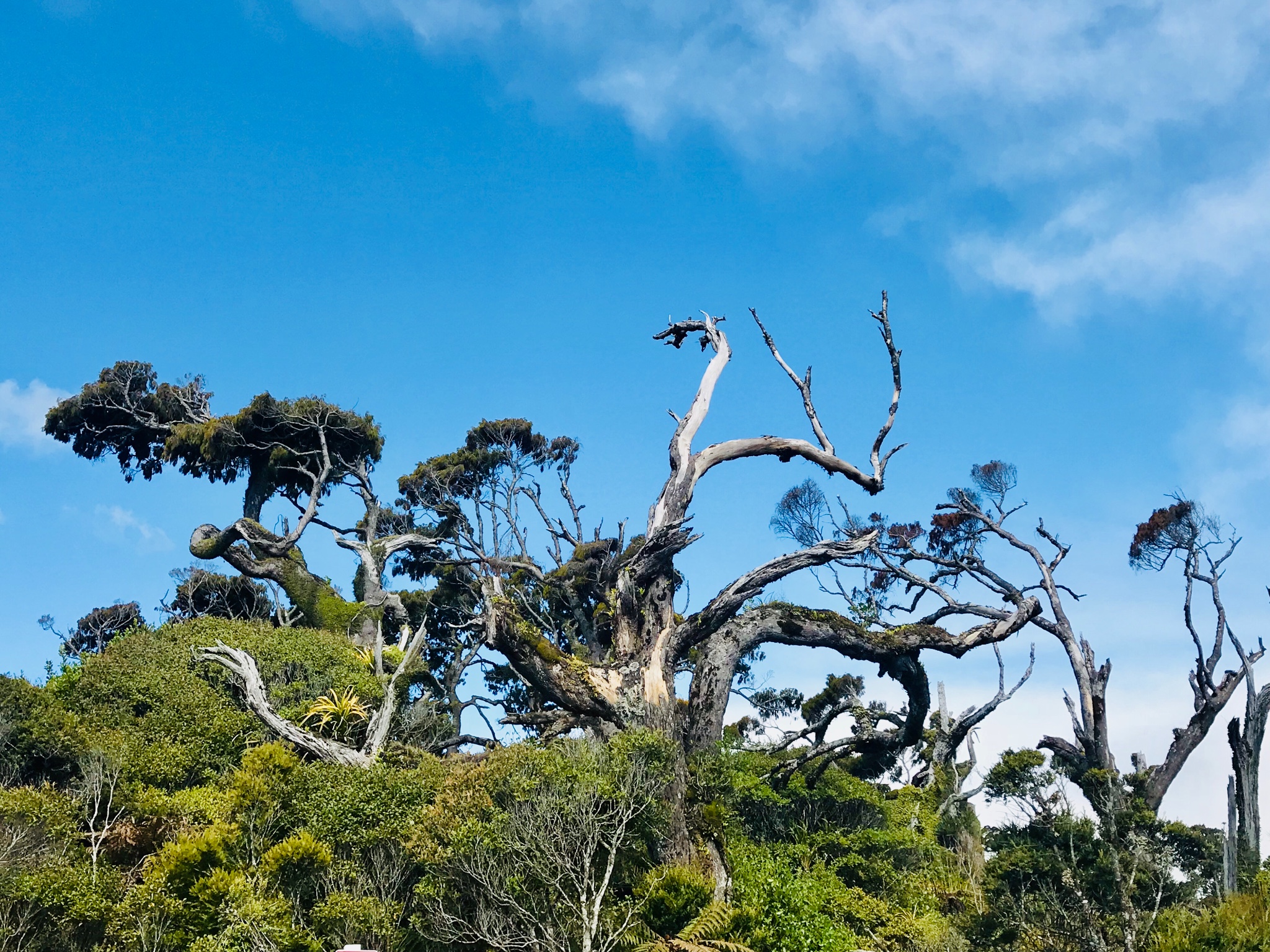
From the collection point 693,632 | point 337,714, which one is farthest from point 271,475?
point 693,632

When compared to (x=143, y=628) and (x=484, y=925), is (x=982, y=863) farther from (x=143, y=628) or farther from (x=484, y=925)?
(x=143, y=628)

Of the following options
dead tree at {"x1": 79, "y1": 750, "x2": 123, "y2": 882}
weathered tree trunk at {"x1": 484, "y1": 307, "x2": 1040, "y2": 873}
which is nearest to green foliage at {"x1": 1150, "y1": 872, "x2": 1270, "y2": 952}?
weathered tree trunk at {"x1": 484, "y1": 307, "x2": 1040, "y2": 873}

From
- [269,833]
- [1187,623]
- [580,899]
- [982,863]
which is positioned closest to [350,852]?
[269,833]

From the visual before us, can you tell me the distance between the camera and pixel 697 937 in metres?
12.0

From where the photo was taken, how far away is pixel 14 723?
56.7 feet

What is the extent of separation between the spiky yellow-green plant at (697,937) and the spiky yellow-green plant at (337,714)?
7941 mm

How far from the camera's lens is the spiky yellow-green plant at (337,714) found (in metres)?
18.2

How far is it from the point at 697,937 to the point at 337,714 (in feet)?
30.0

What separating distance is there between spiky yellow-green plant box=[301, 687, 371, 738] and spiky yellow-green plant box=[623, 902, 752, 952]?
26.1 ft

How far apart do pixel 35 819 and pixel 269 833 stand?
3450 mm

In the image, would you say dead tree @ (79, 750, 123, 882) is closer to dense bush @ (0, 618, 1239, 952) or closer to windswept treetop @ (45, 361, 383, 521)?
dense bush @ (0, 618, 1239, 952)

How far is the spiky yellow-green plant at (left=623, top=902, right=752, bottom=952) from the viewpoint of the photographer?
11.7 m

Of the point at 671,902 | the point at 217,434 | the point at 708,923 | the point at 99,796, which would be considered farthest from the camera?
the point at 217,434

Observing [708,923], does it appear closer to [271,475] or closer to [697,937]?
[697,937]
